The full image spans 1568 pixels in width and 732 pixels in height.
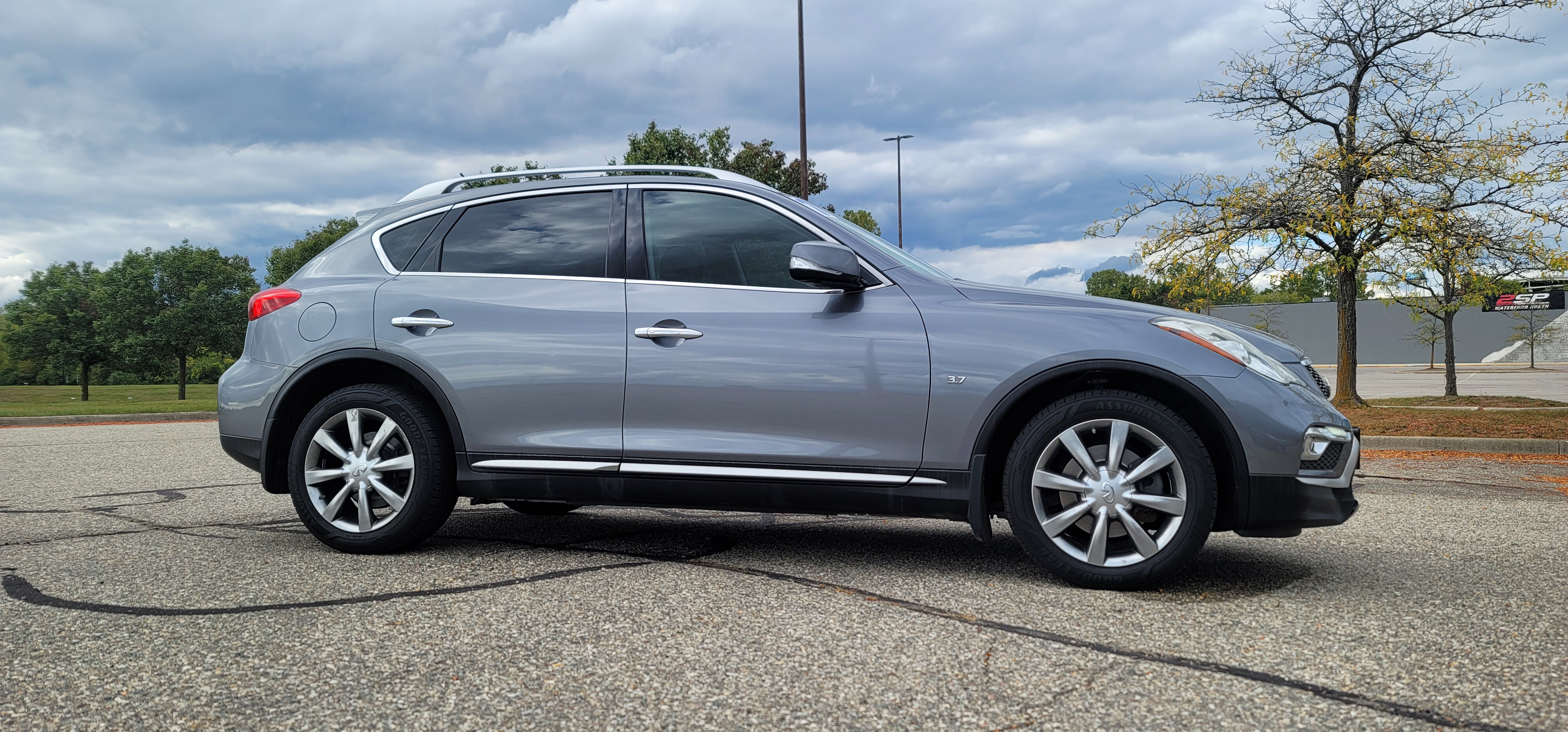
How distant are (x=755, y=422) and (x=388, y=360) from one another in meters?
1.75

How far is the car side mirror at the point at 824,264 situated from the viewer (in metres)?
3.82

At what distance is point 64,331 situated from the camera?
1871 inches

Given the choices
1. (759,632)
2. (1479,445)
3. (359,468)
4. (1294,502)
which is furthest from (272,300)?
(1479,445)

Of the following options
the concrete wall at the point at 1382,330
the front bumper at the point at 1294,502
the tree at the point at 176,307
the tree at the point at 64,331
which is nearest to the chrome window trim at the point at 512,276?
the front bumper at the point at 1294,502

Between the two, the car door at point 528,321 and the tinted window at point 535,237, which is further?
the tinted window at point 535,237

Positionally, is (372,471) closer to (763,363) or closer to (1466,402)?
(763,363)

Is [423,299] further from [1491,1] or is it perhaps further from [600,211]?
[1491,1]

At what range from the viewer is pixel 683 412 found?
4070mm

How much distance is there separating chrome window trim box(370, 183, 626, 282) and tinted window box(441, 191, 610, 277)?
2 cm

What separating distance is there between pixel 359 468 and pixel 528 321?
3.35 feet

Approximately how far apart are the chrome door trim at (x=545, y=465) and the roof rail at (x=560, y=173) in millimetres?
1264

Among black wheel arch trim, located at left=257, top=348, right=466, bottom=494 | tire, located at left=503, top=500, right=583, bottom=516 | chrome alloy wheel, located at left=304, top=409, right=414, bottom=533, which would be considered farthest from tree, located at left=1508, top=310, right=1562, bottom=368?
chrome alloy wheel, located at left=304, top=409, right=414, bottom=533

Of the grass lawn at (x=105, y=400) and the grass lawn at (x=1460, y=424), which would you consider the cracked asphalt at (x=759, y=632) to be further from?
the grass lawn at (x=105, y=400)

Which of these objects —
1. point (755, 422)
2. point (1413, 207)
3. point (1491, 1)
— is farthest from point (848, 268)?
point (1491, 1)
